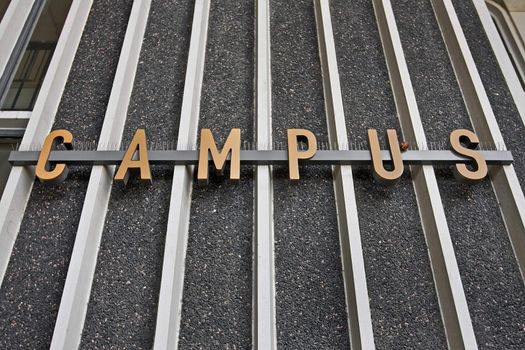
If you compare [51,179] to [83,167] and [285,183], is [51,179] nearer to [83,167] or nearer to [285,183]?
[83,167]

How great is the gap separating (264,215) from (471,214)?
1.06 m

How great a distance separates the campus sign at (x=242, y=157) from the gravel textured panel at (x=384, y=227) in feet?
0.43

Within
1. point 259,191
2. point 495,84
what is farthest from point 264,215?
point 495,84

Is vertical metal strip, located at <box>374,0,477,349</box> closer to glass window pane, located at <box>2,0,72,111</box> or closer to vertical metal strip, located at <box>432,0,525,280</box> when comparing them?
vertical metal strip, located at <box>432,0,525,280</box>

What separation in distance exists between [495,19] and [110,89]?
3147mm

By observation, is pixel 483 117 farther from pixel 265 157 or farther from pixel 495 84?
pixel 265 157

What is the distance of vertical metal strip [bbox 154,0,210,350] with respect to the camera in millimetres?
1762

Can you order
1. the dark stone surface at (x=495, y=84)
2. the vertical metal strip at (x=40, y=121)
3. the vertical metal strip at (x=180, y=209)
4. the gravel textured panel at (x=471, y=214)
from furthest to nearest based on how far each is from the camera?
the dark stone surface at (x=495, y=84) < the vertical metal strip at (x=40, y=121) < the gravel textured panel at (x=471, y=214) < the vertical metal strip at (x=180, y=209)

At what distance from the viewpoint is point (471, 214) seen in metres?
2.13

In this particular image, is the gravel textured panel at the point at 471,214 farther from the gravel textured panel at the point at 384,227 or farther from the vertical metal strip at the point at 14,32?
the vertical metal strip at the point at 14,32

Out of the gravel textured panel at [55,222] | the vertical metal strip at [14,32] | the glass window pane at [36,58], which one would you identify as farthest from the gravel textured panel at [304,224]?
the vertical metal strip at [14,32]

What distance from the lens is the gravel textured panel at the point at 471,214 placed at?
187 centimetres

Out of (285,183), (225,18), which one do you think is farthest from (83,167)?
(225,18)

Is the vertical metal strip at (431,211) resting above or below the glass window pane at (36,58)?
below
